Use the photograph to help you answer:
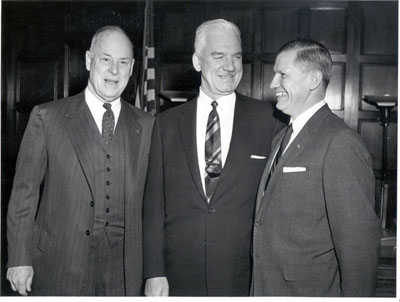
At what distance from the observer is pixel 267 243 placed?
5.78 ft

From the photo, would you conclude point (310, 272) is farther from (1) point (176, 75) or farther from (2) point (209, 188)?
(1) point (176, 75)

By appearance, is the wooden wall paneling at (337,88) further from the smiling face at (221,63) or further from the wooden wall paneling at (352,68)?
the smiling face at (221,63)

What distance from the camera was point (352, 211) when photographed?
5.16 feet

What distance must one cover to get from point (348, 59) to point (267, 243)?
152 inches

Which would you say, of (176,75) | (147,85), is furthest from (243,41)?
(147,85)

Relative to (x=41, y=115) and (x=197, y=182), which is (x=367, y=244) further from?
(x=41, y=115)

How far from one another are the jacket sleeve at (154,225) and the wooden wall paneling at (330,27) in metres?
3.59

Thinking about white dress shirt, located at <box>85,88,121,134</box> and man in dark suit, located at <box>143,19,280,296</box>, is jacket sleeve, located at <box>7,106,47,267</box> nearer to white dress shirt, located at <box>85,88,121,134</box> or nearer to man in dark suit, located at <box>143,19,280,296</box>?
white dress shirt, located at <box>85,88,121,134</box>

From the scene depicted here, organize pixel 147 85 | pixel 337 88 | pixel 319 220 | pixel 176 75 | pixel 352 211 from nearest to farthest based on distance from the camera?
pixel 352 211
pixel 319 220
pixel 147 85
pixel 337 88
pixel 176 75

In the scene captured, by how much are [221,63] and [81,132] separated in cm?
72

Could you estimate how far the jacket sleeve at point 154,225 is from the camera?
1982mm

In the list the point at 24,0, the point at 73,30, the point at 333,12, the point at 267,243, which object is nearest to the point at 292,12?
the point at 333,12

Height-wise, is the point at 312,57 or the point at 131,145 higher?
the point at 312,57

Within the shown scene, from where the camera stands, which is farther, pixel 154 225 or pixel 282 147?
pixel 154 225
